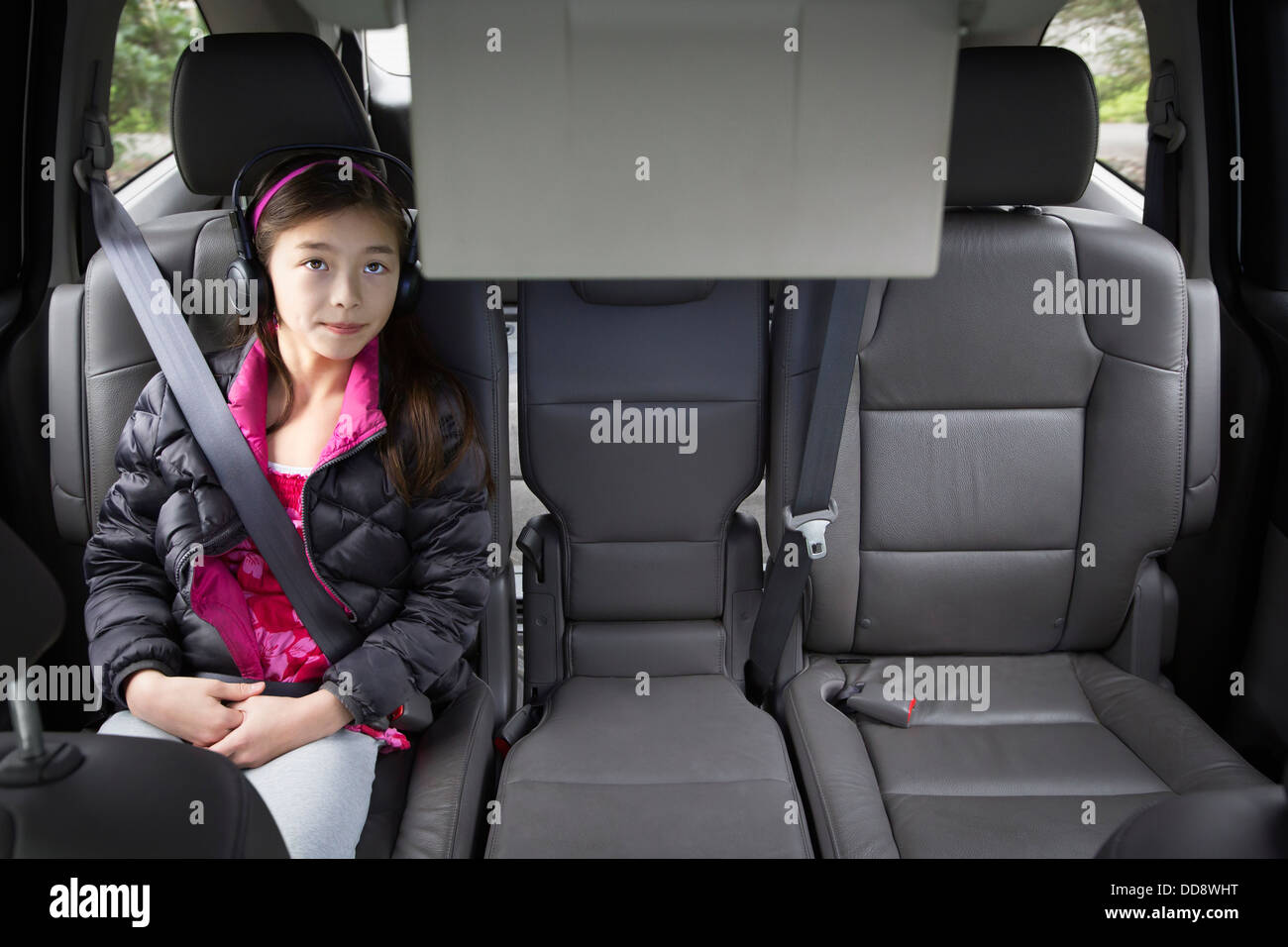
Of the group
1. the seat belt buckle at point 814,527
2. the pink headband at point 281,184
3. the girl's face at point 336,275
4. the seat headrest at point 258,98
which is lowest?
the seat belt buckle at point 814,527

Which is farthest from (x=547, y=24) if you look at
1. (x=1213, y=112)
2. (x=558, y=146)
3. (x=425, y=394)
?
A: (x=1213, y=112)

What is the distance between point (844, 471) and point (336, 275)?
937 mm

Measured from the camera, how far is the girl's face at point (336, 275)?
50.7 inches

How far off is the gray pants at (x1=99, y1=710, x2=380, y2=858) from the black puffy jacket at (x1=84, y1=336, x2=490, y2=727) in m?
0.05

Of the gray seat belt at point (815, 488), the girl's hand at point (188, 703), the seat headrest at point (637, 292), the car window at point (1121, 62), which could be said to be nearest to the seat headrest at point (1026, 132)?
the gray seat belt at point (815, 488)

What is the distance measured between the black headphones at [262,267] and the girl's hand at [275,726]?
556mm

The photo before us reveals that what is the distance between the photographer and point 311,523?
1.32 m

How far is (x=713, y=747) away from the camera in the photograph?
4.97 ft

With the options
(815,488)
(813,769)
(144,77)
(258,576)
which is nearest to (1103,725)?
(813,769)

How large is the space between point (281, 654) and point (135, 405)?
464 mm

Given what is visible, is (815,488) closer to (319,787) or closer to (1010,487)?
(1010,487)

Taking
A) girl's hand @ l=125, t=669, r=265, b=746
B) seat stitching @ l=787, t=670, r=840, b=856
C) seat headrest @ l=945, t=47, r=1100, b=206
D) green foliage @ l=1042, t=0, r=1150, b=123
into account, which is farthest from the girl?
green foliage @ l=1042, t=0, r=1150, b=123

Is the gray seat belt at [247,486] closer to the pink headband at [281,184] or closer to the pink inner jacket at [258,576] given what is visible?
the pink inner jacket at [258,576]

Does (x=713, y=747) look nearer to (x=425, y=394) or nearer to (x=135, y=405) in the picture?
(x=425, y=394)
